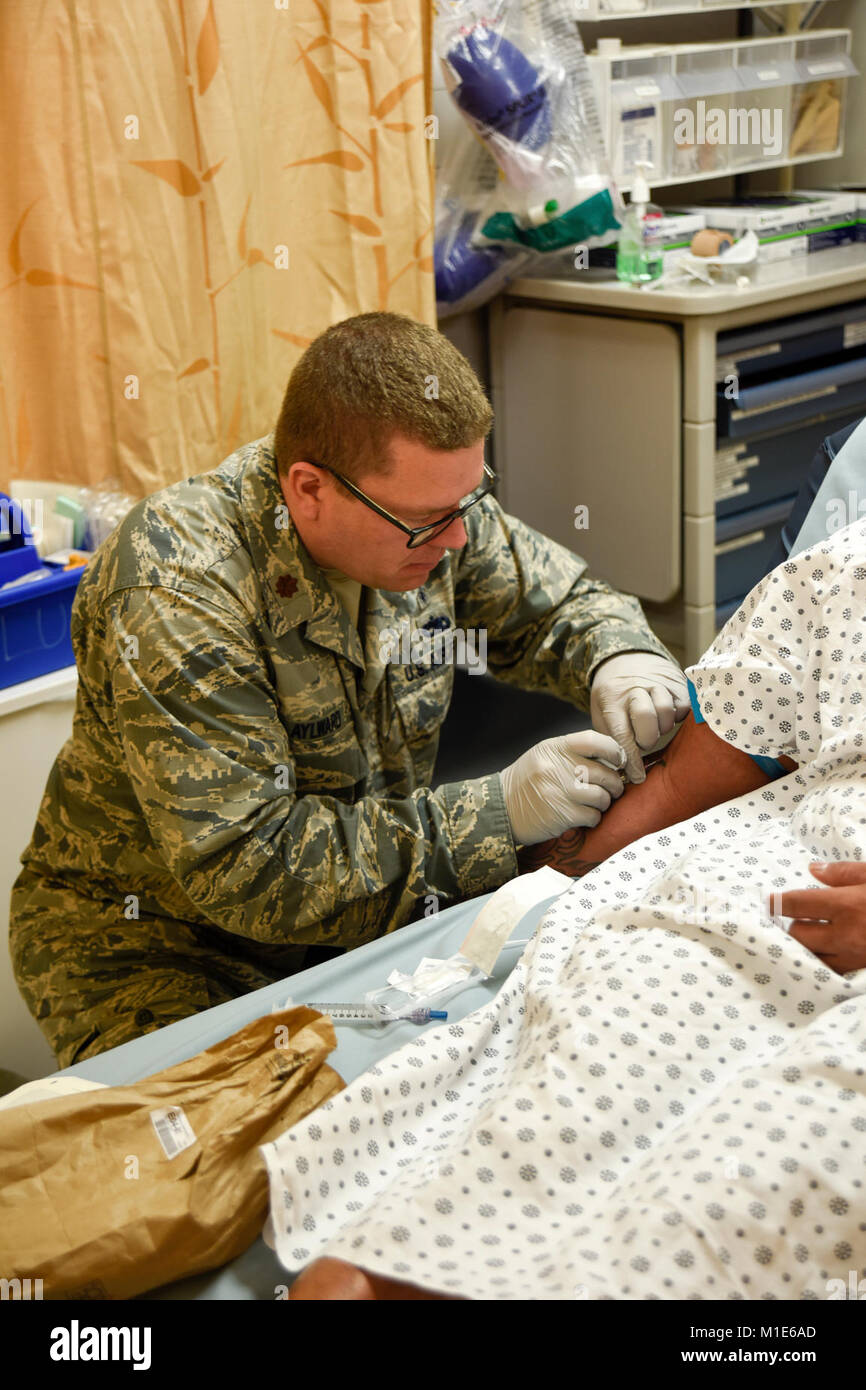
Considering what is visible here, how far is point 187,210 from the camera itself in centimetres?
216

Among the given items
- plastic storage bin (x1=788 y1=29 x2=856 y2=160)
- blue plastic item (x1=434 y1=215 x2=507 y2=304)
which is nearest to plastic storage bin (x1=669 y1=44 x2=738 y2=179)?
plastic storage bin (x1=788 y1=29 x2=856 y2=160)

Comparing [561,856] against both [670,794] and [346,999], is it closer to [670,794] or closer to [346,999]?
[670,794]

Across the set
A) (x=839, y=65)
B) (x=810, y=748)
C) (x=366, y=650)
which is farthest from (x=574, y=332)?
(x=810, y=748)

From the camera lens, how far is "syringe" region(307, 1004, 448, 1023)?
1.22 m

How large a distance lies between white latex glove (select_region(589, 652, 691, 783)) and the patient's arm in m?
0.03

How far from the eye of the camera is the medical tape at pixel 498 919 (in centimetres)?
124

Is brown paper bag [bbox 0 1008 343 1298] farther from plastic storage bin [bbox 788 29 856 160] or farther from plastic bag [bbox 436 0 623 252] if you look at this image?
plastic storage bin [bbox 788 29 856 160]

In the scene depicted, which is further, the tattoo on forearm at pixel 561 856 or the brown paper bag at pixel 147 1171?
the tattoo on forearm at pixel 561 856

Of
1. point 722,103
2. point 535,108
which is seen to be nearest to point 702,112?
point 722,103

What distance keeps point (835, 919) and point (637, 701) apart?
54cm

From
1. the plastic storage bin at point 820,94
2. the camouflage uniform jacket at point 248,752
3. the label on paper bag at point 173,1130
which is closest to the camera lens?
the label on paper bag at point 173,1130

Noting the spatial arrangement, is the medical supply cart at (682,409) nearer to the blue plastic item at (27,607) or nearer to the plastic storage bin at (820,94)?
the plastic storage bin at (820,94)

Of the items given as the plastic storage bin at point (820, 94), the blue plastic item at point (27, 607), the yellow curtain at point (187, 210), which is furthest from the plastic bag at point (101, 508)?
the plastic storage bin at point (820, 94)

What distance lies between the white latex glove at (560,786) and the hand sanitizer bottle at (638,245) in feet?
4.65
